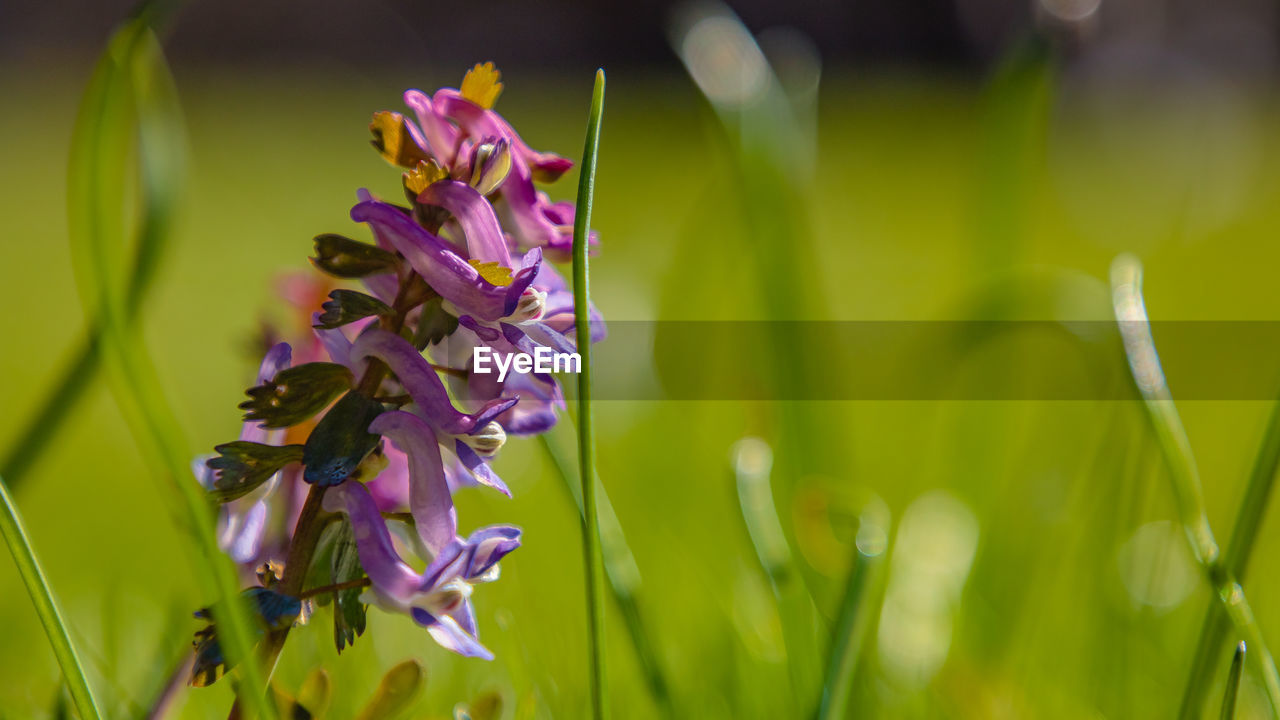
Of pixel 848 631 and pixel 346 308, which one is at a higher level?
pixel 346 308

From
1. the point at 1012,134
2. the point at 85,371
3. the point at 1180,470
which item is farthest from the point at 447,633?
the point at 1012,134

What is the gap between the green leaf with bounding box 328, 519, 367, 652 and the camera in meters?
0.39

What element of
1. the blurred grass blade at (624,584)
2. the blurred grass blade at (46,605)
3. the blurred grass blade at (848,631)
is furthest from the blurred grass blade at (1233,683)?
the blurred grass blade at (46,605)

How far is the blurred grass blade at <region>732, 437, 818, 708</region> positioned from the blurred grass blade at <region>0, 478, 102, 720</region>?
0.35 metres

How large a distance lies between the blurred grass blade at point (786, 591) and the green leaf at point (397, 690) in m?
0.24

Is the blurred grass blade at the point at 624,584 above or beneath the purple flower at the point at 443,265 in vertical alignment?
beneath

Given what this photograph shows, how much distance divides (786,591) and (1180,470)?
24 cm

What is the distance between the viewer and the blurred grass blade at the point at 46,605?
38 cm

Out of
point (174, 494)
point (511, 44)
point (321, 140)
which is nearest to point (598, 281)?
point (174, 494)

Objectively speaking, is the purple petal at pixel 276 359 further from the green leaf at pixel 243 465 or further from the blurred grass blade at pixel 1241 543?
the blurred grass blade at pixel 1241 543

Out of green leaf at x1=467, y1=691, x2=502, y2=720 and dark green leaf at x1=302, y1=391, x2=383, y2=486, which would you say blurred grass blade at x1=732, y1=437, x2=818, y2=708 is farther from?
dark green leaf at x1=302, y1=391, x2=383, y2=486

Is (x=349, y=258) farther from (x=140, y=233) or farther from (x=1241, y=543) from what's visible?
(x=1241, y=543)

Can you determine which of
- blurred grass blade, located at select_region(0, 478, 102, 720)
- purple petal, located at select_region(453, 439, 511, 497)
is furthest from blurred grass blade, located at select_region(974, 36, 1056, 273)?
blurred grass blade, located at select_region(0, 478, 102, 720)

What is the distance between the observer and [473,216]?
1.28 ft
